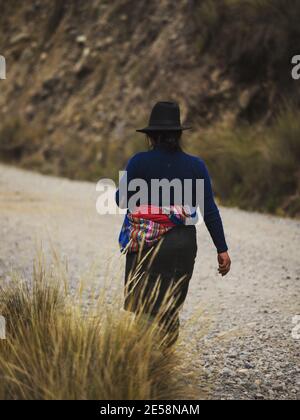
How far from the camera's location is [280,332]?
196 inches

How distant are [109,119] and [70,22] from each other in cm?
522

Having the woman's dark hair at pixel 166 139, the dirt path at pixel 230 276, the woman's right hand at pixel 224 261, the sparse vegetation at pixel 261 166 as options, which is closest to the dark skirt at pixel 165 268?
the dirt path at pixel 230 276

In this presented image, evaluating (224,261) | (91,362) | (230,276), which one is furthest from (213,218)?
(230,276)

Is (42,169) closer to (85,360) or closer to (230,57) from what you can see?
(230,57)

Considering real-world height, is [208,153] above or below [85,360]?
above

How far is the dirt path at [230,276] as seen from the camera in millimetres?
4078

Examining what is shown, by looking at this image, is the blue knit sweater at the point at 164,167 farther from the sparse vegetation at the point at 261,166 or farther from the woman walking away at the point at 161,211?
the sparse vegetation at the point at 261,166

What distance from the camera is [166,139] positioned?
3.55 meters

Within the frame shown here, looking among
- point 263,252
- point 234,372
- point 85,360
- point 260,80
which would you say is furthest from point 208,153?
point 85,360

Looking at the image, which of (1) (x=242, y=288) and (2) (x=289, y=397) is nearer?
(2) (x=289, y=397)

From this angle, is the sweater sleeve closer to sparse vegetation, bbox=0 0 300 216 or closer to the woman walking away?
the woman walking away

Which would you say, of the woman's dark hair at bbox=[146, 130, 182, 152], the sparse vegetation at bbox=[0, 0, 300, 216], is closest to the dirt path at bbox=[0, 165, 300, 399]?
the woman's dark hair at bbox=[146, 130, 182, 152]

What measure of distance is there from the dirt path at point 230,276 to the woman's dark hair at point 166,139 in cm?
64

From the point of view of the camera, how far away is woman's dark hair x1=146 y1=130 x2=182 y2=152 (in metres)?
3.54
